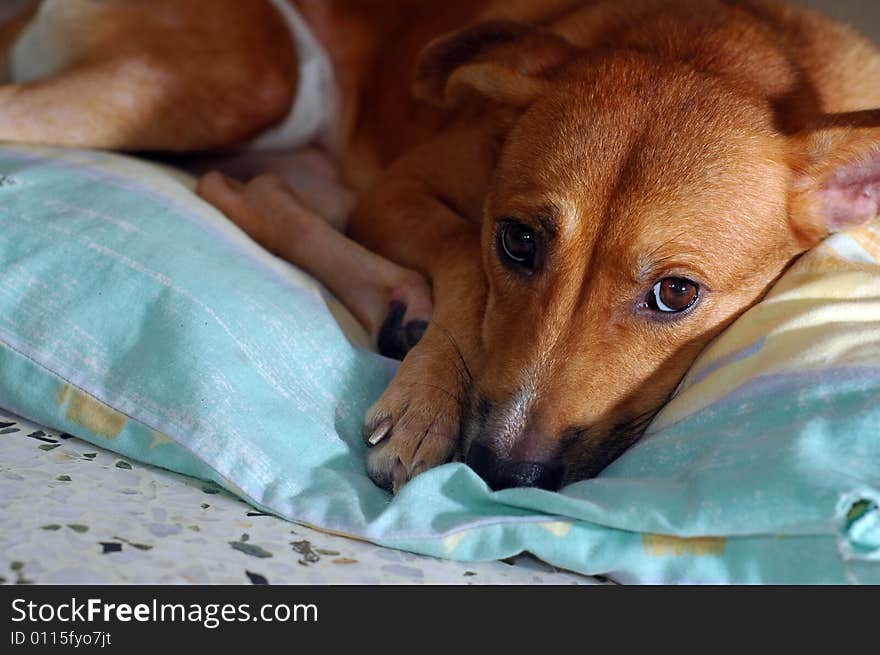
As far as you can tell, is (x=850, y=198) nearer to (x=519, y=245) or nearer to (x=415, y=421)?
(x=519, y=245)

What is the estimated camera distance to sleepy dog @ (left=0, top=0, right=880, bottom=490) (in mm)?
2246

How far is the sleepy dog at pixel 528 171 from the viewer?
2.25 metres

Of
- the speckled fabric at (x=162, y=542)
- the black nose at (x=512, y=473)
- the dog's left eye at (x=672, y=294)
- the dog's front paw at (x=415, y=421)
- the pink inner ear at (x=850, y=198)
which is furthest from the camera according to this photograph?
the pink inner ear at (x=850, y=198)

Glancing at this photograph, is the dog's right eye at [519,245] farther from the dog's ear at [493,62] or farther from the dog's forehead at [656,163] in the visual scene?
the dog's ear at [493,62]

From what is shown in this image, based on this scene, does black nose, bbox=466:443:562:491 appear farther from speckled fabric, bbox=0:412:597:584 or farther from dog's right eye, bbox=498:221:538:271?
dog's right eye, bbox=498:221:538:271

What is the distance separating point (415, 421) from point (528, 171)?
0.70 m

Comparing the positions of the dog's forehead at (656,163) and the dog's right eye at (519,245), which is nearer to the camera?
the dog's forehead at (656,163)

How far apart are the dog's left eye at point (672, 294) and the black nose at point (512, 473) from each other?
0.47 metres

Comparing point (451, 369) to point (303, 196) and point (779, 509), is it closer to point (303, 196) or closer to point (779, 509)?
point (779, 509)

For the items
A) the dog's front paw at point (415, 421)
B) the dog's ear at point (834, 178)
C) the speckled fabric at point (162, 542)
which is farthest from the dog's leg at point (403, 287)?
the dog's ear at point (834, 178)

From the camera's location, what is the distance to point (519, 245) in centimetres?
245

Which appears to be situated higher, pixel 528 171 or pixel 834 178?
pixel 834 178

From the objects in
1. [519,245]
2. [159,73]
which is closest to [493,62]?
[519,245]

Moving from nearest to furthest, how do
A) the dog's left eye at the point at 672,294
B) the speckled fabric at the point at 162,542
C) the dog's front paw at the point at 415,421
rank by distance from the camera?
the speckled fabric at the point at 162,542, the dog's front paw at the point at 415,421, the dog's left eye at the point at 672,294
